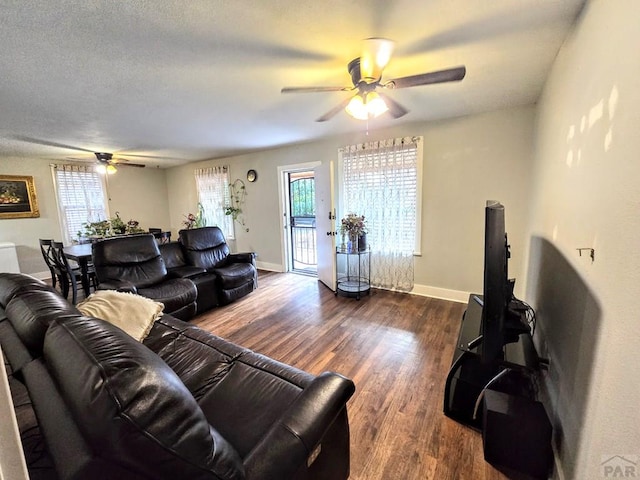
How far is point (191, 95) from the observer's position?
2.46 metres

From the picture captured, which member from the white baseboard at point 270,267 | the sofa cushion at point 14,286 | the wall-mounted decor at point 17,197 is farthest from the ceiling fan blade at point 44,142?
the white baseboard at point 270,267

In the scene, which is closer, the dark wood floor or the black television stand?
the dark wood floor

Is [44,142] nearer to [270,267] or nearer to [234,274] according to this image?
[234,274]

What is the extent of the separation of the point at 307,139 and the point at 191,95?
6.81ft

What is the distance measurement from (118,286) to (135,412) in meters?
2.60

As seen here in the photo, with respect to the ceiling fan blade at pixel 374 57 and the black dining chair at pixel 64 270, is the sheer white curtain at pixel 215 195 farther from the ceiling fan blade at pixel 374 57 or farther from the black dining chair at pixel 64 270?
the ceiling fan blade at pixel 374 57

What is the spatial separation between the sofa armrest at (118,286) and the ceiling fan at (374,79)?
2360 millimetres

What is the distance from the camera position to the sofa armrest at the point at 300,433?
87 centimetres

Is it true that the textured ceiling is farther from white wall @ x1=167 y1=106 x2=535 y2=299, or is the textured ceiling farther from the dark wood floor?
the dark wood floor

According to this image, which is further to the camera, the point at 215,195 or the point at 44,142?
the point at 215,195

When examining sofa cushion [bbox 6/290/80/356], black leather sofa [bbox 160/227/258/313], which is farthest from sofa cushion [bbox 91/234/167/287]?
sofa cushion [bbox 6/290/80/356]

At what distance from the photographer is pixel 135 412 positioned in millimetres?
618

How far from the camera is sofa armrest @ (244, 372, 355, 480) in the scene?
34.3 inches

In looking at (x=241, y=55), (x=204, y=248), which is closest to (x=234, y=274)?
(x=204, y=248)
